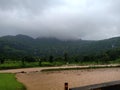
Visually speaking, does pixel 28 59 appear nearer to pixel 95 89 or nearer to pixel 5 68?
pixel 5 68

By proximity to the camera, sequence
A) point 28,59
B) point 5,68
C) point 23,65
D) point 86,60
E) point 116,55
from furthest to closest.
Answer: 1. point 116,55
2. point 86,60
3. point 28,59
4. point 23,65
5. point 5,68

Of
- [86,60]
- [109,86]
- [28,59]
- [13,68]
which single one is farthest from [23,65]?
[109,86]

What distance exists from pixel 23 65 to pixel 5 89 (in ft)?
238

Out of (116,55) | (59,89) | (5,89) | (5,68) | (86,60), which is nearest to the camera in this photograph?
(5,89)

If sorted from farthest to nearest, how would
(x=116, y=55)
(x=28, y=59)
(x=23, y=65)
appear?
(x=116, y=55) < (x=28, y=59) < (x=23, y=65)

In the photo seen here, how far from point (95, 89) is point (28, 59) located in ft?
359

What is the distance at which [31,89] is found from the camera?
32812mm

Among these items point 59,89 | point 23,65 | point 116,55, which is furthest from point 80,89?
point 116,55

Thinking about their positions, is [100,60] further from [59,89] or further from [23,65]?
[59,89]

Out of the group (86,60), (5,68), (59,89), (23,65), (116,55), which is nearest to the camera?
(59,89)

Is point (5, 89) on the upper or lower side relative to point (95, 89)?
lower

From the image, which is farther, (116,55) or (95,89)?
(116,55)

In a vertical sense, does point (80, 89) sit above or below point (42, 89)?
above

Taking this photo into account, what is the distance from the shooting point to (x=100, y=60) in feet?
456
